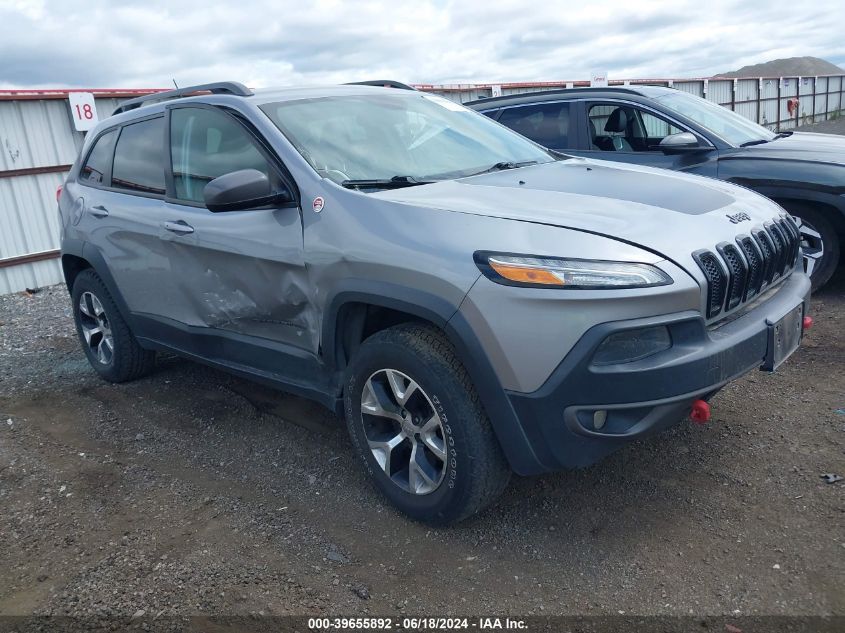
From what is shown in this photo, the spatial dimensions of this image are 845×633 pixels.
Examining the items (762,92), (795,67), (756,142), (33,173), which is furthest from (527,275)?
(795,67)

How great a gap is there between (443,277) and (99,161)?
10.9ft

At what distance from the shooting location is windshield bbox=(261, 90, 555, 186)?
3412 mm

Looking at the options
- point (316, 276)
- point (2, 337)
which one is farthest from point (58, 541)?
point (2, 337)

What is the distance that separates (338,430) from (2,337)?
457 cm

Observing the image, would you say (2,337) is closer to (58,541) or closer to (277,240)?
(58,541)

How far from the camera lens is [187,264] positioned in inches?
155

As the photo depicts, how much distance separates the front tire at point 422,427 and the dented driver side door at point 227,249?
1.42 ft

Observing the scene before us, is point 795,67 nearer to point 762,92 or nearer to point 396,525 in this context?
point 762,92

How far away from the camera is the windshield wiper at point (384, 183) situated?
3.25 metres

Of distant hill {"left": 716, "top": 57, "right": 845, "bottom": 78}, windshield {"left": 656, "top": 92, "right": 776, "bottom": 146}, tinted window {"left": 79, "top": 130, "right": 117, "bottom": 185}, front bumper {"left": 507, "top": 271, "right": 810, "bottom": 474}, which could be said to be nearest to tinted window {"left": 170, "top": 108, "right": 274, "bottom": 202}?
tinted window {"left": 79, "top": 130, "right": 117, "bottom": 185}

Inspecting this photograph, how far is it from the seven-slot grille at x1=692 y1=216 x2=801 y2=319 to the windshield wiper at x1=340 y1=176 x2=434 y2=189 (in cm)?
128

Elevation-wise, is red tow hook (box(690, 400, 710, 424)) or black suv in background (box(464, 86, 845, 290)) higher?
black suv in background (box(464, 86, 845, 290))

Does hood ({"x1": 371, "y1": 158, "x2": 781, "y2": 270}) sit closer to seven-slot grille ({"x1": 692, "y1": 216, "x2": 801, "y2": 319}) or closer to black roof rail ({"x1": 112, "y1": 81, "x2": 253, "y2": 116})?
seven-slot grille ({"x1": 692, "y1": 216, "x2": 801, "y2": 319})

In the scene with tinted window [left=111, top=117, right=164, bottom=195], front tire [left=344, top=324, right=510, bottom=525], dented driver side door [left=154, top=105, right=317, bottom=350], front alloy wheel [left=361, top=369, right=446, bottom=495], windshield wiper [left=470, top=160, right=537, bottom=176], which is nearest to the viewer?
front tire [left=344, top=324, right=510, bottom=525]
